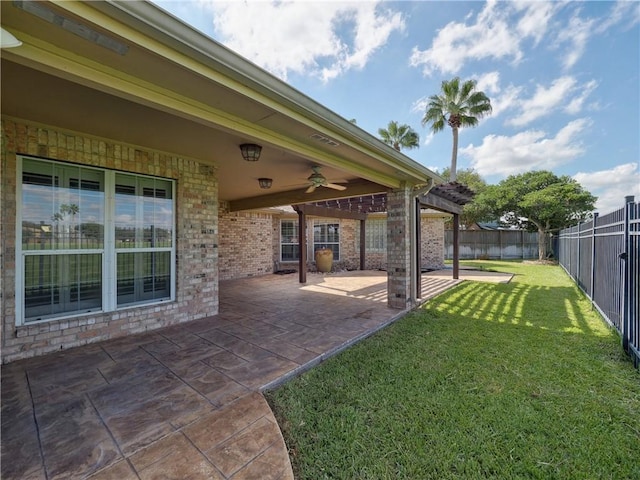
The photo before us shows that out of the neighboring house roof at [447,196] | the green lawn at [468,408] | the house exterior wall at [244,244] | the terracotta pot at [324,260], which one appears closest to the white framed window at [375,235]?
the terracotta pot at [324,260]

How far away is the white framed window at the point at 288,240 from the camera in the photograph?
42.3 feet

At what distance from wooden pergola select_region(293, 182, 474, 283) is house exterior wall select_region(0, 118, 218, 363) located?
418cm

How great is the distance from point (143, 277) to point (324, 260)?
27.9 feet

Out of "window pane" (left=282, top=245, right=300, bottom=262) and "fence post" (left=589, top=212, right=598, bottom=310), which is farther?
"window pane" (left=282, top=245, right=300, bottom=262)

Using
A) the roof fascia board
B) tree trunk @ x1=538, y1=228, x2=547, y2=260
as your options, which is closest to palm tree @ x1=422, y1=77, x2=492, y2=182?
tree trunk @ x1=538, y1=228, x2=547, y2=260

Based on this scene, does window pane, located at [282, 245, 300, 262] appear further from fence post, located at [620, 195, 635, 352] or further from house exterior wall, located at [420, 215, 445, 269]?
fence post, located at [620, 195, 635, 352]

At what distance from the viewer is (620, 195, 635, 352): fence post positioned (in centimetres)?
349

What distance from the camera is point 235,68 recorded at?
2.17 metres

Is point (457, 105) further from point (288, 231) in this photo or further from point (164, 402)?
point (164, 402)

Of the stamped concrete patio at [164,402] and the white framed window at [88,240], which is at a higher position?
the white framed window at [88,240]

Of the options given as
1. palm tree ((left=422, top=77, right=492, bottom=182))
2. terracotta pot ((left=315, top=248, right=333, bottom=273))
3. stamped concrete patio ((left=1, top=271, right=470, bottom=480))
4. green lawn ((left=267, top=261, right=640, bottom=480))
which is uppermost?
palm tree ((left=422, top=77, right=492, bottom=182))

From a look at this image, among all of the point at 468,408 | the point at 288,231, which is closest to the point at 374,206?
the point at 288,231

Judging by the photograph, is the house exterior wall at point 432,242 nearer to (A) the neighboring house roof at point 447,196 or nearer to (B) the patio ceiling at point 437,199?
(B) the patio ceiling at point 437,199

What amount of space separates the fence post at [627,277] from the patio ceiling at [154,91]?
9.70 ft
